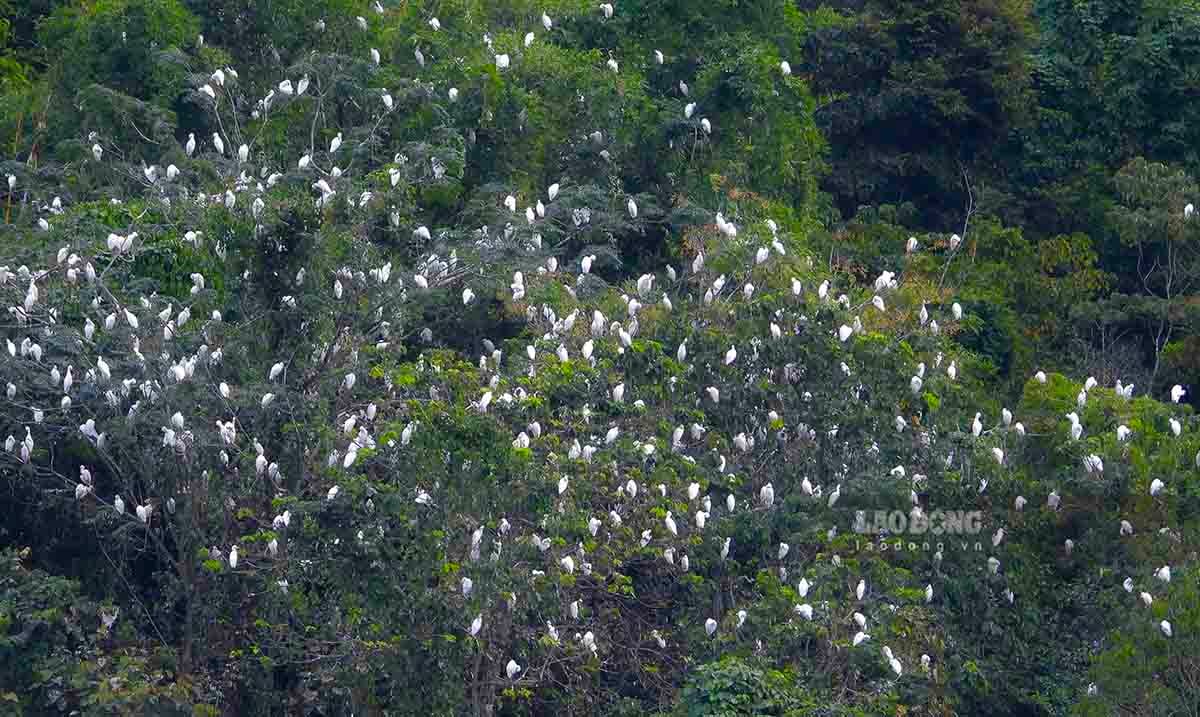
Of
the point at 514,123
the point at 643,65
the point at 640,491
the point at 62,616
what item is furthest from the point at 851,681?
the point at 643,65

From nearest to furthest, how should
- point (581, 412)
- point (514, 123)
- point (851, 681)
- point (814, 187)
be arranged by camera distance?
point (851, 681) < point (581, 412) < point (514, 123) < point (814, 187)

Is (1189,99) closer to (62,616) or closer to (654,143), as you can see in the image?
(654,143)

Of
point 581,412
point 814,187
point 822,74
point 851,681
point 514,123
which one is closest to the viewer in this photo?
point 851,681

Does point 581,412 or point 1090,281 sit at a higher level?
point 581,412

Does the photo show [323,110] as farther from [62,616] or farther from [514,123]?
[62,616]

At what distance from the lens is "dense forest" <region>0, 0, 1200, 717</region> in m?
10.6

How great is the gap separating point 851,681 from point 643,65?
720 centimetres

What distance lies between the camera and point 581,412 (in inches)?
447

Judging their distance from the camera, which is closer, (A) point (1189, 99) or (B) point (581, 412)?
(B) point (581, 412)

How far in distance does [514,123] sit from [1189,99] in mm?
7150

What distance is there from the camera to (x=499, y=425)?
10680 millimetres

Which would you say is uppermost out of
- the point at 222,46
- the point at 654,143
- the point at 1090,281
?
the point at 222,46

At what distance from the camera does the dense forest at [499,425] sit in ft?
34.7

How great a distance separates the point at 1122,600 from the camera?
1157 centimetres
